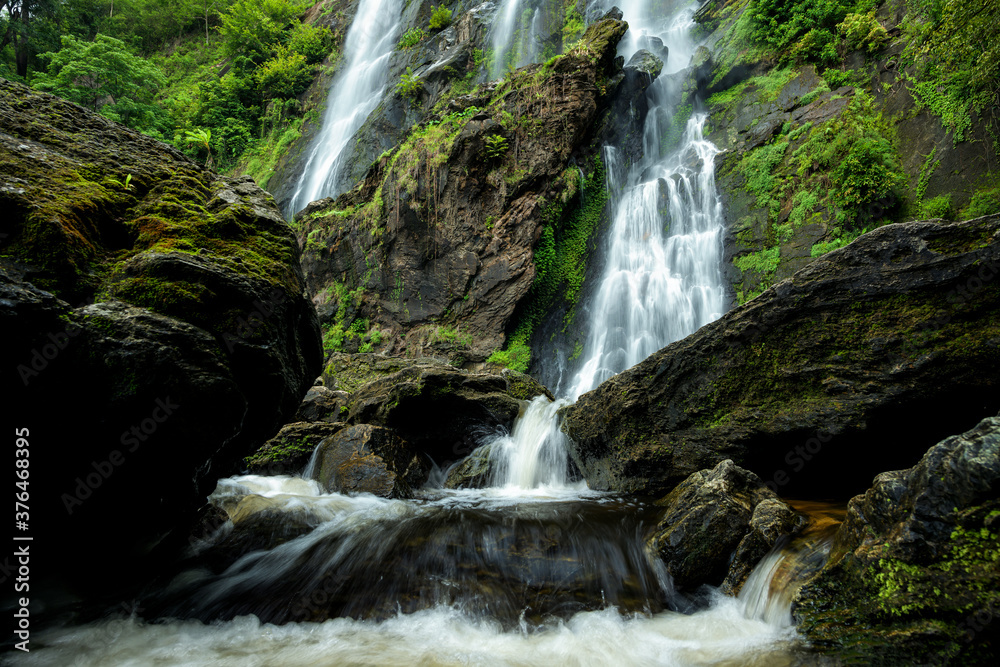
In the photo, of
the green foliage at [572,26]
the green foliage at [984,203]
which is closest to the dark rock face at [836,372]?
the green foliage at [984,203]

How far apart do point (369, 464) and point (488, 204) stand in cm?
1167

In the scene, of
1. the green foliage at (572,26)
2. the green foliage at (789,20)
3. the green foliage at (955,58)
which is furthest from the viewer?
the green foliage at (572,26)

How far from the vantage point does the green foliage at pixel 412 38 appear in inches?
1019

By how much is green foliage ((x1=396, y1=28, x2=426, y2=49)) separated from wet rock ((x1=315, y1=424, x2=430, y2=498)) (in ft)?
86.5

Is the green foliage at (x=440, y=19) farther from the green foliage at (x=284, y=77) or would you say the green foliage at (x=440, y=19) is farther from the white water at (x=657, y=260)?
the white water at (x=657, y=260)

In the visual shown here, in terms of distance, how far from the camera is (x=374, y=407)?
8.38 meters

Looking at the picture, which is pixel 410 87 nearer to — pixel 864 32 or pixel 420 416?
pixel 864 32

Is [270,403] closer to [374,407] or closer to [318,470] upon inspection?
[318,470]

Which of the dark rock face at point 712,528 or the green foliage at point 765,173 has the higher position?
the green foliage at point 765,173

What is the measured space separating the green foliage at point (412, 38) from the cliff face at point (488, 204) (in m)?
11.7

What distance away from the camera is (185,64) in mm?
36031

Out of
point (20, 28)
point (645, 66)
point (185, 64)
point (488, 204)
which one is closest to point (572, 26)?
point (645, 66)

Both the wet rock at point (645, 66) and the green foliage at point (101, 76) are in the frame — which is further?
the green foliage at point (101, 76)

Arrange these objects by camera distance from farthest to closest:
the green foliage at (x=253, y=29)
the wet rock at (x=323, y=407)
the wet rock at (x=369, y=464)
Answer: the green foliage at (x=253, y=29), the wet rock at (x=323, y=407), the wet rock at (x=369, y=464)
